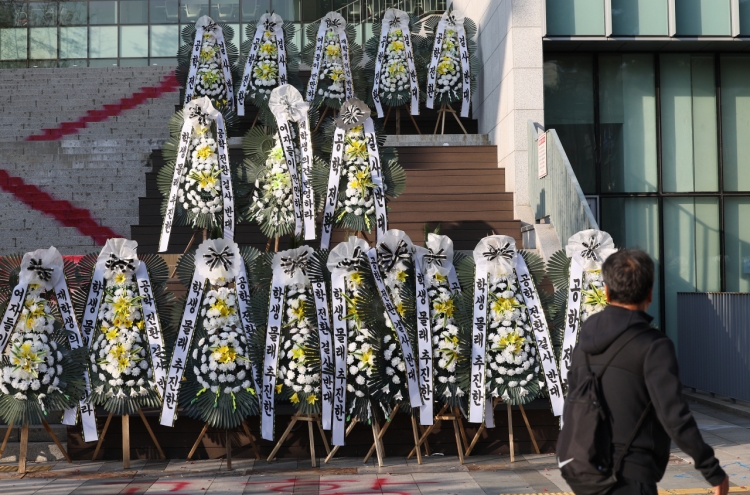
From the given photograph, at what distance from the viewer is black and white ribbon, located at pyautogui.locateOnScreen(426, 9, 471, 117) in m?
14.9

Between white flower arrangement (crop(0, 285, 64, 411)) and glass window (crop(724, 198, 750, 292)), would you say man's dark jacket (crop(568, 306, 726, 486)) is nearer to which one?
white flower arrangement (crop(0, 285, 64, 411))

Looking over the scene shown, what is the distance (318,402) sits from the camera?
8.20m

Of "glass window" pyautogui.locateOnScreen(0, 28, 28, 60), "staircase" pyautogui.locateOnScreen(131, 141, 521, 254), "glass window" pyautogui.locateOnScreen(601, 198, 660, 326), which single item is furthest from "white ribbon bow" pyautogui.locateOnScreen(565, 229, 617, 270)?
"glass window" pyautogui.locateOnScreen(0, 28, 28, 60)

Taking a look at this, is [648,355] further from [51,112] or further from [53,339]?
[51,112]

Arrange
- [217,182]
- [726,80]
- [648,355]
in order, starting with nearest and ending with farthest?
1. [648,355]
2. [217,182]
3. [726,80]

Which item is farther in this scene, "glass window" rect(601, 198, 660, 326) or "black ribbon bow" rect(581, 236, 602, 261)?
"glass window" rect(601, 198, 660, 326)

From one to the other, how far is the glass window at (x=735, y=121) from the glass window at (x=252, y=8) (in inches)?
596

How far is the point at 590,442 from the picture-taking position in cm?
360

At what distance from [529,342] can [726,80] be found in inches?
339

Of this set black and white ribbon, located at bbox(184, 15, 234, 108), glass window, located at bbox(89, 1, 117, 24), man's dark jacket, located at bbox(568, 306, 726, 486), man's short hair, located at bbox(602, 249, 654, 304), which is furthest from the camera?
glass window, located at bbox(89, 1, 117, 24)

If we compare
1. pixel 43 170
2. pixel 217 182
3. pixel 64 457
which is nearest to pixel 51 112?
pixel 43 170

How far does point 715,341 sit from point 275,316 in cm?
644

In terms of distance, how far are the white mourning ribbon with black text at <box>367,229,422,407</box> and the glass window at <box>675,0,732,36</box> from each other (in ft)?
25.1

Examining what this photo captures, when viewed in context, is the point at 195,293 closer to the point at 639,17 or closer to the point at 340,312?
the point at 340,312
